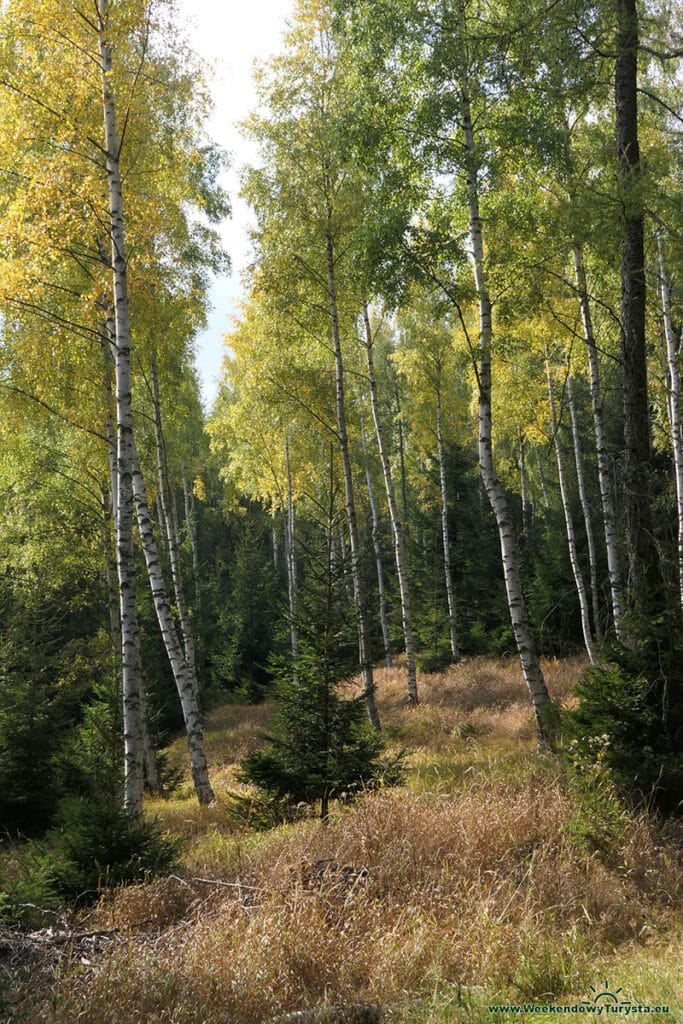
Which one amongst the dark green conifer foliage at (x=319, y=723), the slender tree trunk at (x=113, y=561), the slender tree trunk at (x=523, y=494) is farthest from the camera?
the slender tree trunk at (x=523, y=494)

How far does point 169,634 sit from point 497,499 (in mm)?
4604

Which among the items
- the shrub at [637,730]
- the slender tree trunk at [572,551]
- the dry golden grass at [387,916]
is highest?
the slender tree trunk at [572,551]

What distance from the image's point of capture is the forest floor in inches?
134

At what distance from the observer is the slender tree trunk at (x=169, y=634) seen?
8.23m

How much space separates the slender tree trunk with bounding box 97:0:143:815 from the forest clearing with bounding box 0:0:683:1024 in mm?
46

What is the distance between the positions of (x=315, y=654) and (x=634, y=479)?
3560 millimetres

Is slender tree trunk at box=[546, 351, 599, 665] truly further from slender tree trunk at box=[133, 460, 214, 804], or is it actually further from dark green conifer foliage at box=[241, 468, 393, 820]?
slender tree trunk at box=[133, 460, 214, 804]

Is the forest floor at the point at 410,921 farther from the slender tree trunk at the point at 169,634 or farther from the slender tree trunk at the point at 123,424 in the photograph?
the slender tree trunk at the point at 169,634

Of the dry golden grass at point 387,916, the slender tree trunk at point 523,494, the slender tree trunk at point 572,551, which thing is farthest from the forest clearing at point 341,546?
the slender tree trunk at point 523,494

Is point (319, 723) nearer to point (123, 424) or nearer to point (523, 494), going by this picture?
point (123, 424)

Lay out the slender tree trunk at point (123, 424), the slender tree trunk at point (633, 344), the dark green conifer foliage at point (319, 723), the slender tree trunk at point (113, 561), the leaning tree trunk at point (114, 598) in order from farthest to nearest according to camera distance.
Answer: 1. the leaning tree trunk at point (114, 598)
2. the slender tree trunk at point (113, 561)
3. the slender tree trunk at point (123, 424)
4. the dark green conifer foliage at point (319, 723)
5. the slender tree trunk at point (633, 344)

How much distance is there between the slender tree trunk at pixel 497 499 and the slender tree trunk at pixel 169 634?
4227mm

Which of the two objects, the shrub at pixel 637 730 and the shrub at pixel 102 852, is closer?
the shrub at pixel 102 852

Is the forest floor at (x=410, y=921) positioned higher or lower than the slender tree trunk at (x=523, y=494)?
lower
